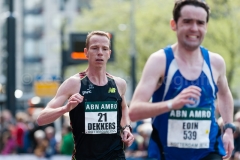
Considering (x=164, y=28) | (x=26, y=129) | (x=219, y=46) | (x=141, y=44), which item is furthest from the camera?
(x=141, y=44)

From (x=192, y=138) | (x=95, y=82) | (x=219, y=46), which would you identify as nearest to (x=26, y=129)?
(x=95, y=82)

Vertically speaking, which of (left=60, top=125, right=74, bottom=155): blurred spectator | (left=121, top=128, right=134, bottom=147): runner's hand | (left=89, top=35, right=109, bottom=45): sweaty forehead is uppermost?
(left=89, top=35, right=109, bottom=45): sweaty forehead

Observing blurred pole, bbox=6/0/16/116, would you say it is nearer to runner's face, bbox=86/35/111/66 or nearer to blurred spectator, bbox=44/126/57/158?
blurred spectator, bbox=44/126/57/158

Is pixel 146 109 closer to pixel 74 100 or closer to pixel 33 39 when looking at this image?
pixel 74 100

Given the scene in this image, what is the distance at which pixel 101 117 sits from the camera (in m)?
Result: 7.50

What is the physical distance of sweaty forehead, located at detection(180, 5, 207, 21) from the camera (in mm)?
6148

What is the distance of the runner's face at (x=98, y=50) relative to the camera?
7.56 m

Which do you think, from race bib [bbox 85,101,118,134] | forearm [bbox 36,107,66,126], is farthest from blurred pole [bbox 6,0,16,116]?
forearm [bbox 36,107,66,126]

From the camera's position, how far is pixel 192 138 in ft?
20.7

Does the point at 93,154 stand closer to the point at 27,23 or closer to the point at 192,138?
the point at 192,138

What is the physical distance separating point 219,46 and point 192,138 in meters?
31.3

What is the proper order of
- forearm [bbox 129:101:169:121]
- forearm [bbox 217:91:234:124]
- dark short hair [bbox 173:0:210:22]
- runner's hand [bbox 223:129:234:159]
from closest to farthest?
forearm [bbox 129:101:169:121] < dark short hair [bbox 173:0:210:22] < runner's hand [bbox 223:129:234:159] < forearm [bbox 217:91:234:124]

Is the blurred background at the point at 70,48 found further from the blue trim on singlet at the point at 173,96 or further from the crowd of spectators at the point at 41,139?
the blue trim on singlet at the point at 173,96

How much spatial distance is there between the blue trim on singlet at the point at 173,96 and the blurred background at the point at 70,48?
1118 centimetres
